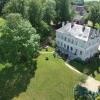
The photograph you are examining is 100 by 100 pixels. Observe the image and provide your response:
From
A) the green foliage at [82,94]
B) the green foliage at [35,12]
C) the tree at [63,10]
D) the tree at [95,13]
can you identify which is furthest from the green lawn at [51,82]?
the tree at [95,13]

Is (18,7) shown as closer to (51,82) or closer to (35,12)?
(35,12)

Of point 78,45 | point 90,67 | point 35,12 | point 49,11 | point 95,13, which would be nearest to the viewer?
point 90,67

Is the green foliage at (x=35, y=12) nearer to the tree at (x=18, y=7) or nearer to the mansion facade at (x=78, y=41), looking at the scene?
the tree at (x=18, y=7)

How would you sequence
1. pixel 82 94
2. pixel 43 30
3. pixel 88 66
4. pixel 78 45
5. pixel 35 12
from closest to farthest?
pixel 82 94 → pixel 88 66 → pixel 78 45 → pixel 35 12 → pixel 43 30

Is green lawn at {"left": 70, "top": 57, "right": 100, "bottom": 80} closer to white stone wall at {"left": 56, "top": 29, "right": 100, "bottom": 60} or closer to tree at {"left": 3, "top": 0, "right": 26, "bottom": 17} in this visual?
white stone wall at {"left": 56, "top": 29, "right": 100, "bottom": 60}

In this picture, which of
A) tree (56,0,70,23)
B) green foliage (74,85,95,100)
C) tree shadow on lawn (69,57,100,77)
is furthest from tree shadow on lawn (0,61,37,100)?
tree (56,0,70,23)

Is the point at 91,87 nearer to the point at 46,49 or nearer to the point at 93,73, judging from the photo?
the point at 93,73

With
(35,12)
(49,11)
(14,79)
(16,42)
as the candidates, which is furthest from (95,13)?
(14,79)
